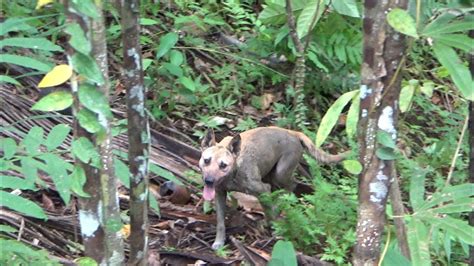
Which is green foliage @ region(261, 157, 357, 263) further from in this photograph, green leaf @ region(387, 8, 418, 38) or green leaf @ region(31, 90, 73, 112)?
green leaf @ region(31, 90, 73, 112)

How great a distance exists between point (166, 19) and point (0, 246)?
5974 millimetres

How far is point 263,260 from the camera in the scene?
5.23 meters

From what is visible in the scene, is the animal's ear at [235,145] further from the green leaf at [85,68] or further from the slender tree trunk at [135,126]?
the green leaf at [85,68]

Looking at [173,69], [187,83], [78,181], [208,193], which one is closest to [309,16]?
[208,193]

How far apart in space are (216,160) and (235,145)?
25 cm

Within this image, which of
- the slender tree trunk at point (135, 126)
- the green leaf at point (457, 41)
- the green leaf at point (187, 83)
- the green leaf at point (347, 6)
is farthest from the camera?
the green leaf at point (187, 83)

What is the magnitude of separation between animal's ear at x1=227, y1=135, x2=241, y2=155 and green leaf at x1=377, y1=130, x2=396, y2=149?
10.6 feet

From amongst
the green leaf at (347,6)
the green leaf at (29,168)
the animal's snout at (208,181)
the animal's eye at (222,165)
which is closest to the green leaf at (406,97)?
the green leaf at (29,168)

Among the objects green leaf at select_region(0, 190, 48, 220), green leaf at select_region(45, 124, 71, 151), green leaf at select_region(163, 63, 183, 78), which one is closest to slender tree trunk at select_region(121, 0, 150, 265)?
green leaf at select_region(45, 124, 71, 151)

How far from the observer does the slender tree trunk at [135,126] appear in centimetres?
400

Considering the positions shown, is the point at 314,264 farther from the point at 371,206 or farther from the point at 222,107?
the point at 222,107

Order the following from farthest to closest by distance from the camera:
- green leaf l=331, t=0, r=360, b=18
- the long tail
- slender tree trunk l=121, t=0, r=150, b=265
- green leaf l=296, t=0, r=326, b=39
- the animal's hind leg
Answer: the long tail < the animal's hind leg < green leaf l=331, t=0, r=360, b=18 < green leaf l=296, t=0, r=326, b=39 < slender tree trunk l=121, t=0, r=150, b=265

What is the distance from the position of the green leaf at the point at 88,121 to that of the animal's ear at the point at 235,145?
Answer: 3.53 m

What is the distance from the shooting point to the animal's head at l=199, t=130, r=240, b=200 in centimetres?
622
